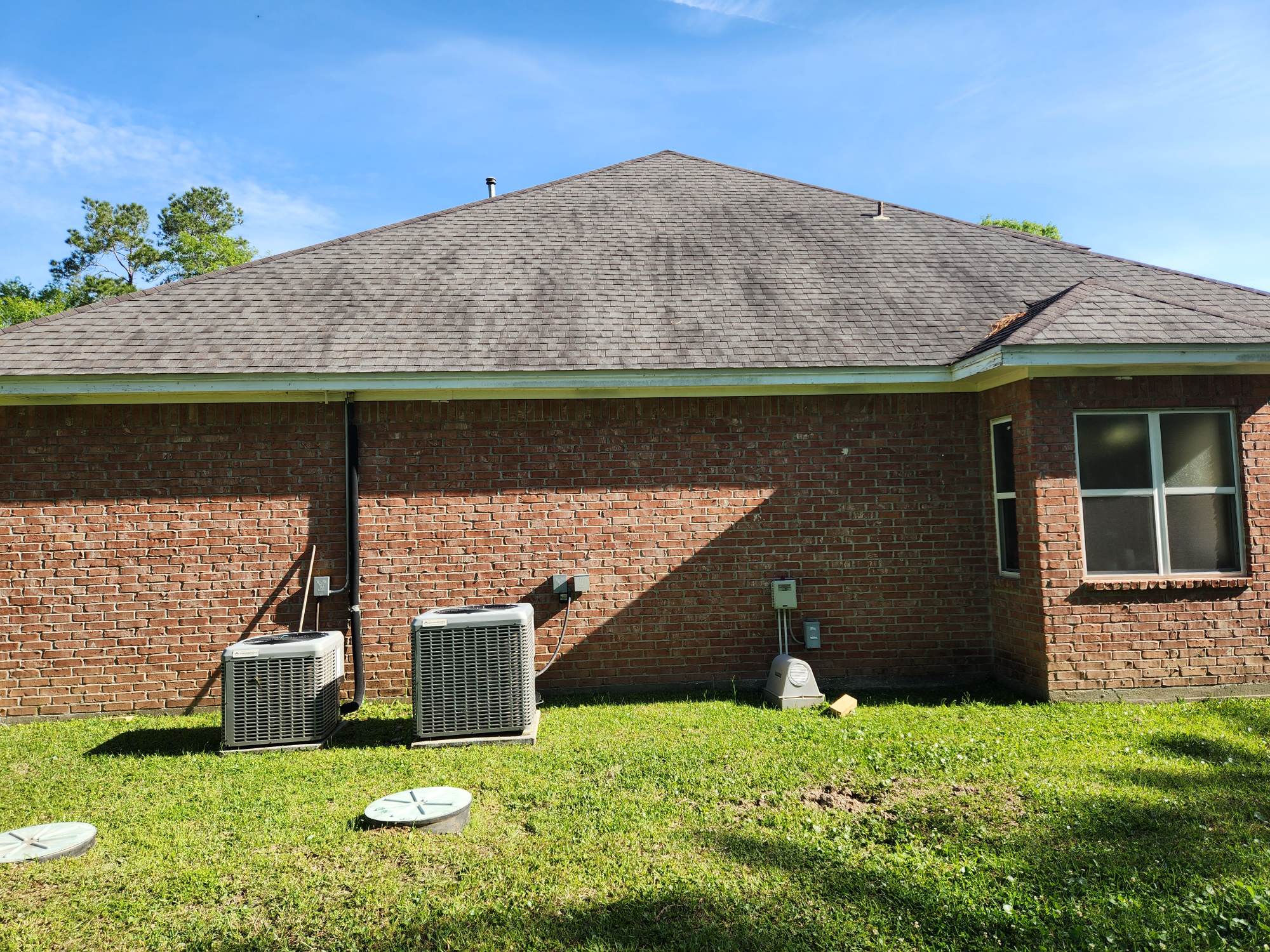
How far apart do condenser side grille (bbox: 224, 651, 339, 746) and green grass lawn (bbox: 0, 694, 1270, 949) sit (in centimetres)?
25

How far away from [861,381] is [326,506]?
535 cm

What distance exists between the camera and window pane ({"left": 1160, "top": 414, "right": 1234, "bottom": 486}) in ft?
25.1

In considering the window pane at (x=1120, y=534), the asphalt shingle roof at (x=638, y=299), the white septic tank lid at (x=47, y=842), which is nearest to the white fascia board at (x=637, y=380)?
the asphalt shingle roof at (x=638, y=299)

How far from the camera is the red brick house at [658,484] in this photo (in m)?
7.49

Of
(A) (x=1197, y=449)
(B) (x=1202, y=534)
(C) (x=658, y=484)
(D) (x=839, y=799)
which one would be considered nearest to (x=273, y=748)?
(C) (x=658, y=484)

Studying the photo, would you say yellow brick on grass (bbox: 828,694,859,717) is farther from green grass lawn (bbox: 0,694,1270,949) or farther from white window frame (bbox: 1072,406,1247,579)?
white window frame (bbox: 1072,406,1247,579)

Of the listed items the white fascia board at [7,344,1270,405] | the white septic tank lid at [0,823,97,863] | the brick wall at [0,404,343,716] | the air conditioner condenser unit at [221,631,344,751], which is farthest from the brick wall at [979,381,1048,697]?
the white septic tank lid at [0,823,97,863]

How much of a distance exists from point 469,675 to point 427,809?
165cm

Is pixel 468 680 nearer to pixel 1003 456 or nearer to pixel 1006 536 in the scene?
pixel 1006 536

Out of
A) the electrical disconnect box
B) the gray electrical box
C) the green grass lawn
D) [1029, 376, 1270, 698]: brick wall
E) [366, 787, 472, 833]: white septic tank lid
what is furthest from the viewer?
the gray electrical box

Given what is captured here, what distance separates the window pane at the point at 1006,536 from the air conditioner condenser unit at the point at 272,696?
21.0 feet

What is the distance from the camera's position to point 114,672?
25.1 feet

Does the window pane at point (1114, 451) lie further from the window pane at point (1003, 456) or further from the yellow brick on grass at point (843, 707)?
the yellow brick on grass at point (843, 707)

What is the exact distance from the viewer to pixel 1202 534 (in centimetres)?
765
